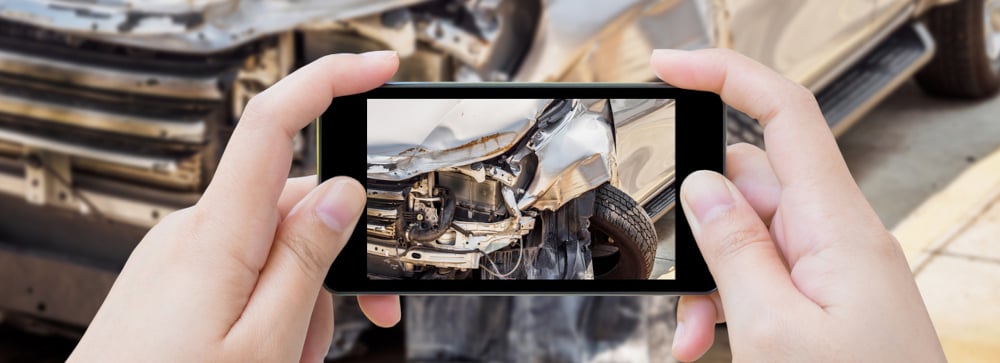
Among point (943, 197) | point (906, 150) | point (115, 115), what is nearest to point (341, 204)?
point (115, 115)

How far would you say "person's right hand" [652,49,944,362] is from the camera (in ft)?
2.51

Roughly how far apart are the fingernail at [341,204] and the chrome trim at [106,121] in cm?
124

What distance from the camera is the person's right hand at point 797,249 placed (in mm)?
765

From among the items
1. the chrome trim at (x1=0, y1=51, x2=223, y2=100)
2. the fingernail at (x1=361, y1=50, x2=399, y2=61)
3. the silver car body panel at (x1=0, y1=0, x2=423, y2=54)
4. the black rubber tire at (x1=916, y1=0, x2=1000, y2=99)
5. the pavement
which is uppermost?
the black rubber tire at (x1=916, y1=0, x2=1000, y2=99)

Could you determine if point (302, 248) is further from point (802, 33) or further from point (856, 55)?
point (856, 55)

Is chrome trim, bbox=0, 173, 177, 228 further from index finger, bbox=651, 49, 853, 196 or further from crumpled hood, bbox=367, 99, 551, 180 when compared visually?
index finger, bbox=651, 49, 853, 196

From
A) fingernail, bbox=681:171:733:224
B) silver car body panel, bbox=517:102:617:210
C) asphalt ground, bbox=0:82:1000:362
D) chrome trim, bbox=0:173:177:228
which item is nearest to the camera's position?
fingernail, bbox=681:171:733:224

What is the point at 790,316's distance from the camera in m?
0.78

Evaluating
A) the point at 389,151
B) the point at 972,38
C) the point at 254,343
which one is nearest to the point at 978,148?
the point at 972,38

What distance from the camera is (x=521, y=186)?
3.97 feet

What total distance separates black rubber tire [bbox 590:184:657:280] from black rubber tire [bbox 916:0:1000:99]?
2.91 m

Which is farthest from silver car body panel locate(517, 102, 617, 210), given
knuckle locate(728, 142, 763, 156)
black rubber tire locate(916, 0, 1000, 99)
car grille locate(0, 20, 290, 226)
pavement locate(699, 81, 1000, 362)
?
black rubber tire locate(916, 0, 1000, 99)

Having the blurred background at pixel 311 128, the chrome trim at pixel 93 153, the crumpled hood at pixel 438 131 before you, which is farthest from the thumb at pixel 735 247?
the chrome trim at pixel 93 153

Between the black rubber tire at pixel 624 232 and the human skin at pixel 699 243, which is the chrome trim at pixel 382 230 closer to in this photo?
the human skin at pixel 699 243
